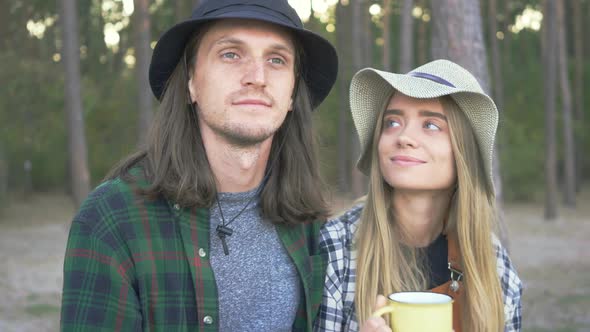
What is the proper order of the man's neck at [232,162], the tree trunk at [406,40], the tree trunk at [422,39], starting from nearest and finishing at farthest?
the man's neck at [232,162], the tree trunk at [406,40], the tree trunk at [422,39]

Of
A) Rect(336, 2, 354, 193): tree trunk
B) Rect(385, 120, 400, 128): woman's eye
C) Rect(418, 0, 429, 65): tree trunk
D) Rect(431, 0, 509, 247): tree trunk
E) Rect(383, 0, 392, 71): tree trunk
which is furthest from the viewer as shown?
Rect(418, 0, 429, 65): tree trunk

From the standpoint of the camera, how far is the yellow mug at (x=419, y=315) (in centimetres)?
214

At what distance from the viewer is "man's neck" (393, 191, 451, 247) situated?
126 inches

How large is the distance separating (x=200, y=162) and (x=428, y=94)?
0.98 metres

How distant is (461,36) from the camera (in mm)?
6602

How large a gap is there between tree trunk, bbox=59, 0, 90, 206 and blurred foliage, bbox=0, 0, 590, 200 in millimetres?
3652

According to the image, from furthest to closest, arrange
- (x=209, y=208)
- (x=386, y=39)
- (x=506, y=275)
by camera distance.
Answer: (x=386, y=39) < (x=506, y=275) < (x=209, y=208)

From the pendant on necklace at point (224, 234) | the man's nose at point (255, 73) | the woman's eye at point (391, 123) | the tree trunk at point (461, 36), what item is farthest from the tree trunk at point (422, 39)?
the pendant on necklace at point (224, 234)

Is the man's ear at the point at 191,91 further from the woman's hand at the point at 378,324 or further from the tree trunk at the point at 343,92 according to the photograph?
the tree trunk at the point at 343,92

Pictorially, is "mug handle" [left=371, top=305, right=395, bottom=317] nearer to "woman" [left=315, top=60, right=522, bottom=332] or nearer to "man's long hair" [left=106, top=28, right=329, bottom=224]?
"woman" [left=315, top=60, right=522, bottom=332]

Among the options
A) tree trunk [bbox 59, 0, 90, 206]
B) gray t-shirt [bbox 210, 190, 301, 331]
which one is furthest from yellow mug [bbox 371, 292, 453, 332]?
tree trunk [bbox 59, 0, 90, 206]

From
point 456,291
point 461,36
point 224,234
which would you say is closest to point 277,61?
point 224,234

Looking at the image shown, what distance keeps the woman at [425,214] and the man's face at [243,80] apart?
1.67 ft

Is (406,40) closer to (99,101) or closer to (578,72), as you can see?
(99,101)
